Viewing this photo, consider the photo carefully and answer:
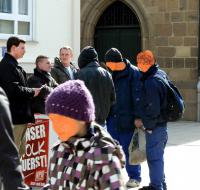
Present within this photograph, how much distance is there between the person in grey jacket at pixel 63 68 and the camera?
27.0 feet

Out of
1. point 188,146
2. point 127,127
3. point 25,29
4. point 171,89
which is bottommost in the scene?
point 188,146

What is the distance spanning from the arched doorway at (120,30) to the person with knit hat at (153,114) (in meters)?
11.1

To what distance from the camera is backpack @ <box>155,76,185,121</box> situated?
6531mm

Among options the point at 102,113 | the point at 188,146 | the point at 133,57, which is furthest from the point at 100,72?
the point at 133,57

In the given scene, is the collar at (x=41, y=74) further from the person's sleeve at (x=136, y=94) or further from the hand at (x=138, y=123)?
the hand at (x=138, y=123)

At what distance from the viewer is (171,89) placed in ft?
21.7

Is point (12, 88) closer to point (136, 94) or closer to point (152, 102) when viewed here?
point (152, 102)

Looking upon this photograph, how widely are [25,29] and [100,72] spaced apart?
3790 mm

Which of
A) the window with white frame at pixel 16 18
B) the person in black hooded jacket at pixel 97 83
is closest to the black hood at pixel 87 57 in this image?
the person in black hooded jacket at pixel 97 83

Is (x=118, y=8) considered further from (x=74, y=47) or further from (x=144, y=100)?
(x=144, y=100)

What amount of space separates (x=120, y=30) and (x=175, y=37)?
77.9 inches

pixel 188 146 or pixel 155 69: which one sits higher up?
pixel 155 69

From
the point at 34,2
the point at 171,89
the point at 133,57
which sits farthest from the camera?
the point at 133,57

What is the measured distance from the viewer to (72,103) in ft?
9.24
